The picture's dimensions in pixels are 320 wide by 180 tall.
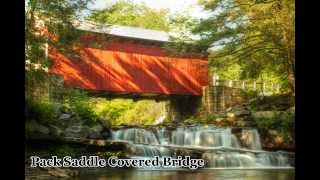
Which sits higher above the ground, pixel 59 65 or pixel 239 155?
pixel 59 65

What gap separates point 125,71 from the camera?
6.14 metres

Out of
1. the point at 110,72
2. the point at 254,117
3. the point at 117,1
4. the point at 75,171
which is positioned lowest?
the point at 75,171

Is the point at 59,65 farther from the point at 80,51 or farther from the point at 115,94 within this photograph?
the point at 115,94

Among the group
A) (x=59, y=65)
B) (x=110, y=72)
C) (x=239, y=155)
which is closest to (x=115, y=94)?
(x=110, y=72)

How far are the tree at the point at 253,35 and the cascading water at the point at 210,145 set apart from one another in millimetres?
704

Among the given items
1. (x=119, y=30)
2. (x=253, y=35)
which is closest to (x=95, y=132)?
(x=119, y=30)

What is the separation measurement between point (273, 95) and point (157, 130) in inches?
51.7

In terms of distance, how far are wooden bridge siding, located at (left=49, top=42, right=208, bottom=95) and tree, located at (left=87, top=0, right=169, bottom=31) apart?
0.89 feet

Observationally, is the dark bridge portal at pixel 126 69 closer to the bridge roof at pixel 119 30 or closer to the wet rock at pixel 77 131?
the bridge roof at pixel 119 30

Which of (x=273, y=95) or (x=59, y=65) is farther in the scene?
(x=273, y=95)

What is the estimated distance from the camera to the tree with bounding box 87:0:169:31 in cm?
604

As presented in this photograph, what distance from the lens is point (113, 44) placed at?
6.15 m

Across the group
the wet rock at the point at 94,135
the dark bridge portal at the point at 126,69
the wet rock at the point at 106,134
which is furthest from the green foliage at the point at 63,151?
the dark bridge portal at the point at 126,69

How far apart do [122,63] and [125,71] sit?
88mm
